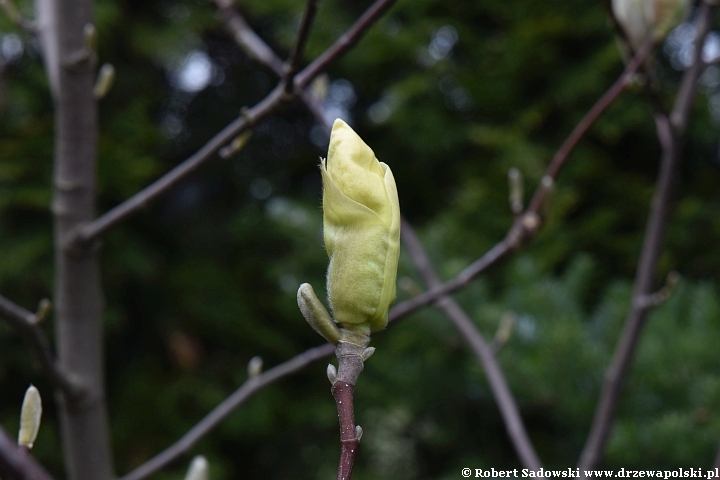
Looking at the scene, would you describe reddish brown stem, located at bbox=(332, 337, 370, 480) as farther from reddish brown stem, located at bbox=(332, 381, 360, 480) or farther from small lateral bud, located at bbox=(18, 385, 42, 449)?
small lateral bud, located at bbox=(18, 385, 42, 449)

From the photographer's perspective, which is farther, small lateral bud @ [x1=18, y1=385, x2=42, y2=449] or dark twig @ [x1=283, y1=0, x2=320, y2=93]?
dark twig @ [x1=283, y1=0, x2=320, y2=93]

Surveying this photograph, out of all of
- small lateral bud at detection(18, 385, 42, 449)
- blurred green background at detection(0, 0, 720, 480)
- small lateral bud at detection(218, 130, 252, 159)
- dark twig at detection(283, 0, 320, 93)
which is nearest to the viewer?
small lateral bud at detection(18, 385, 42, 449)

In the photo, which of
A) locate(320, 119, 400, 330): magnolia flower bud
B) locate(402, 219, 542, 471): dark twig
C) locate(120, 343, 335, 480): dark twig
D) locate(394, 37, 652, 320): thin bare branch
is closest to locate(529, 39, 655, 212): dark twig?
locate(394, 37, 652, 320): thin bare branch

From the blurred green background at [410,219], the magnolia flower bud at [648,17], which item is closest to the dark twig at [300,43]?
the magnolia flower bud at [648,17]

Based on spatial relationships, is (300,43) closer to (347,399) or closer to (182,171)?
(182,171)

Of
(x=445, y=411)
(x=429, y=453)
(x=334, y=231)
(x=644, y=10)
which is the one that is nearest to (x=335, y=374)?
(x=334, y=231)

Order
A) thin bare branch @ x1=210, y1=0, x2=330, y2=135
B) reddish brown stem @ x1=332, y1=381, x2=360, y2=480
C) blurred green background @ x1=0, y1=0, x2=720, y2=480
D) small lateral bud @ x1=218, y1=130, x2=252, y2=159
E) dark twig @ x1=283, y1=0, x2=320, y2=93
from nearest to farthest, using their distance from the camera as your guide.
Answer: reddish brown stem @ x1=332, y1=381, x2=360, y2=480 → dark twig @ x1=283, y1=0, x2=320, y2=93 → small lateral bud @ x1=218, y1=130, x2=252, y2=159 → thin bare branch @ x1=210, y1=0, x2=330, y2=135 → blurred green background @ x1=0, y1=0, x2=720, y2=480

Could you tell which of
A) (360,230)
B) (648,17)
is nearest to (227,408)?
(360,230)

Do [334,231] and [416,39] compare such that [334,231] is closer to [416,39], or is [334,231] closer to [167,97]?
[416,39]
